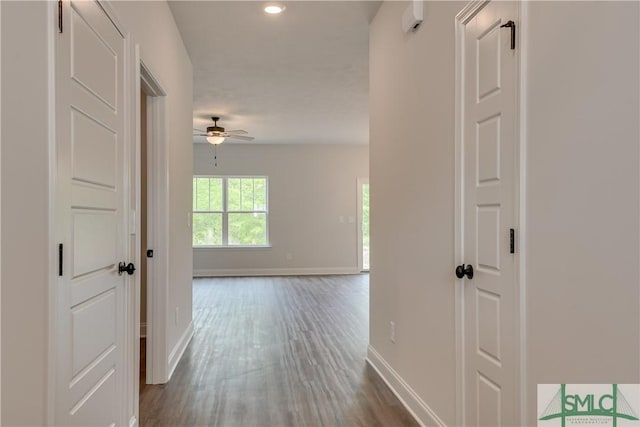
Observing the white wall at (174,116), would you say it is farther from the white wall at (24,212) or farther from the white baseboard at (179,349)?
the white wall at (24,212)

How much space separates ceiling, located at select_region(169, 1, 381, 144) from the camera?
10.1 feet

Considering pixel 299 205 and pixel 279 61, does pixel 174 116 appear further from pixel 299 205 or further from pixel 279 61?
pixel 299 205

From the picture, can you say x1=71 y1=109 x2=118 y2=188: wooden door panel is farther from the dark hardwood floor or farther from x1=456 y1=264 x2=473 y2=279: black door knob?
x1=456 y1=264 x2=473 y2=279: black door knob

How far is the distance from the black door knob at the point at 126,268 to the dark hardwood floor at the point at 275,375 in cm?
89

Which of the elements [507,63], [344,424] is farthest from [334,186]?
[507,63]

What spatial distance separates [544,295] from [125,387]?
6.32ft

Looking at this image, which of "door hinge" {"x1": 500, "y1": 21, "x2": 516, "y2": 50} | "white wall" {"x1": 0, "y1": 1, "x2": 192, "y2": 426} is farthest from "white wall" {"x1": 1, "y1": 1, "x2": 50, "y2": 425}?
"door hinge" {"x1": 500, "y1": 21, "x2": 516, "y2": 50}

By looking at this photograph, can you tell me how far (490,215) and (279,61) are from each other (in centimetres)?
292

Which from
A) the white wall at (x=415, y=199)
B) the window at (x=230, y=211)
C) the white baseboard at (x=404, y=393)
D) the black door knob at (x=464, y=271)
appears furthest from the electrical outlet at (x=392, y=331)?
the window at (x=230, y=211)

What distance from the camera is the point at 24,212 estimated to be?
3.94ft

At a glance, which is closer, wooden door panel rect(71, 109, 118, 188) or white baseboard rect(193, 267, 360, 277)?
wooden door panel rect(71, 109, 118, 188)

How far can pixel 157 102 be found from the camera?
291cm

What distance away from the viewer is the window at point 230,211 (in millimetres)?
8422

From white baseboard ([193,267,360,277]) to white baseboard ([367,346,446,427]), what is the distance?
532 centimetres
